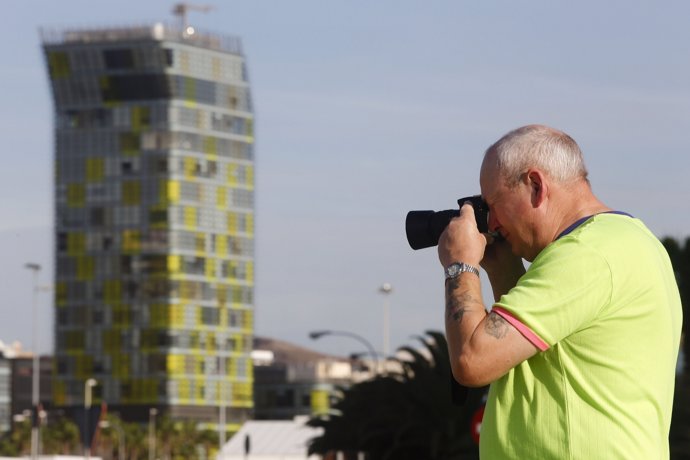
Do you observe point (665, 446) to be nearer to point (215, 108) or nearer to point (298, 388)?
point (215, 108)

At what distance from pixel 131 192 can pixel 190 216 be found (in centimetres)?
656

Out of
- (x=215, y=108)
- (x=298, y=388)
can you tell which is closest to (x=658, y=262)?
(x=215, y=108)

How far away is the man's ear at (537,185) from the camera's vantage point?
4.52 m

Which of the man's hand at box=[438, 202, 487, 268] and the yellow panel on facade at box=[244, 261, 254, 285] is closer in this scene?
the man's hand at box=[438, 202, 487, 268]

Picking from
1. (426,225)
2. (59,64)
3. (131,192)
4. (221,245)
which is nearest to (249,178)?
(221,245)

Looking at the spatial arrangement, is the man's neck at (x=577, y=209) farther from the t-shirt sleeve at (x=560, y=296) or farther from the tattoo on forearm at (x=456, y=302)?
the tattoo on forearm at (x=456, y=302)

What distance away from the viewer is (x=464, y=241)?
4621 millimetres

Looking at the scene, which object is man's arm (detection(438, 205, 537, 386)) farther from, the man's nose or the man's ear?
the man's ear

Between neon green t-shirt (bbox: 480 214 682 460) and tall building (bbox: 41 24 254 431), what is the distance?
529 feet

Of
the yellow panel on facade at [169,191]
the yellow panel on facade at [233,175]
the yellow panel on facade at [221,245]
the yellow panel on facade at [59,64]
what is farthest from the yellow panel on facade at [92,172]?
the yellow panel on facade at [221,245]

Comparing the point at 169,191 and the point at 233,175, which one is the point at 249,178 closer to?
the point at 233,175

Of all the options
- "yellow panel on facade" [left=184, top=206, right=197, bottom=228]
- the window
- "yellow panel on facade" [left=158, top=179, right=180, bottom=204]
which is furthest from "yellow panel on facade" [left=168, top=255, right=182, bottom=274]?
the window

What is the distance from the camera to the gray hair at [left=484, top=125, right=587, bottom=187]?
14.8 ft

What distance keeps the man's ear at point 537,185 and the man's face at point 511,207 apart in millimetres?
11
